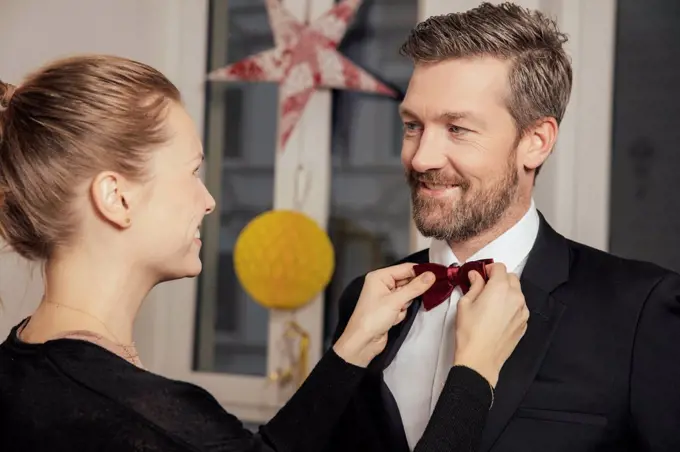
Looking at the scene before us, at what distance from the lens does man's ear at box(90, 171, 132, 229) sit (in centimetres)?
109

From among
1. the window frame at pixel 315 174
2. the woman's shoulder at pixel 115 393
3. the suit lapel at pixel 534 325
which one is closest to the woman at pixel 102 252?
the woman's shoulder at pixel 115 393

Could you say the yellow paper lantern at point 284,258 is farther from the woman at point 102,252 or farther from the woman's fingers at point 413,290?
the woman at point 102,252

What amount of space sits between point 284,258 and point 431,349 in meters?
0.90

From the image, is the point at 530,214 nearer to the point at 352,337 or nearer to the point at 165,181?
the point at 352,337

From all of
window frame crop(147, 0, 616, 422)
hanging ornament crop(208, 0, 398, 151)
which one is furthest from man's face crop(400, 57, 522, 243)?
hanging ornament crop(208, 0, 398, 151)

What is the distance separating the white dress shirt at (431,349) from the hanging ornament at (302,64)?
1.06m

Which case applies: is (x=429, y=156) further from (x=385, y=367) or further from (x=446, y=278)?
(x=385, y=367)

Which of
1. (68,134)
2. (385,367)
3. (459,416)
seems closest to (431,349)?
(385,367)

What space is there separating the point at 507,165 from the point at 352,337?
0.39 m

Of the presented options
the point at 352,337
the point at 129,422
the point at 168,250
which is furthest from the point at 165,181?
the point at 352,337

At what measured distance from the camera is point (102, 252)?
112 cm

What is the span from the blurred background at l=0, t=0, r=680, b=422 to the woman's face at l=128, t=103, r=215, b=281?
125 cm

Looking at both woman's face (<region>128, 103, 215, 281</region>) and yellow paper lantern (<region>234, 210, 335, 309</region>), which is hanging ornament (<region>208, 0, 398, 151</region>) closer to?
yellow paper lantern (<region>234, 210, 335, 309</region>)

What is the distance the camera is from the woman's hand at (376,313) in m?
1.39
